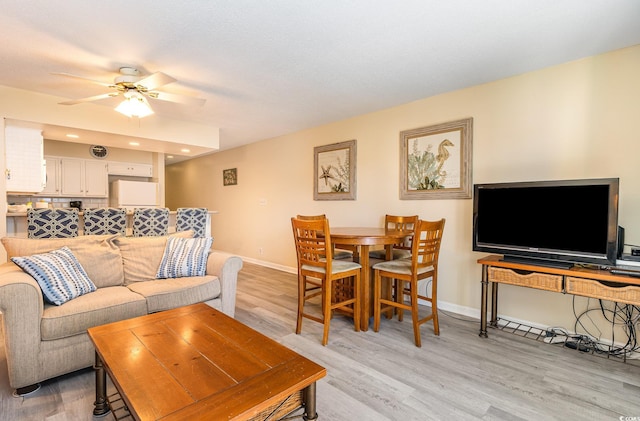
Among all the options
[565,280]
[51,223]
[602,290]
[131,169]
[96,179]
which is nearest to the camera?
[602,290]

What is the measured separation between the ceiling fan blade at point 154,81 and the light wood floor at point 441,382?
2.26 metres

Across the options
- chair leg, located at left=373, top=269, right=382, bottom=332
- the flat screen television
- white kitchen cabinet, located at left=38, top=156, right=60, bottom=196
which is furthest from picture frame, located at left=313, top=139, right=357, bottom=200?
white kitchen cabinet, located at left=38, top=156, right=60, bottom=196

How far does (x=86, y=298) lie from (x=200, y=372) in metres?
1.50

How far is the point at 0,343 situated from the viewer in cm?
243

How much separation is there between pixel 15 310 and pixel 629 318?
4.25 metres

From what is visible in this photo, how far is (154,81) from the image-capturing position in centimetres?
261

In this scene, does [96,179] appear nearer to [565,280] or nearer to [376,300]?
[376,300]

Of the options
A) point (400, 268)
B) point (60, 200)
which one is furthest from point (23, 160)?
point (400, 268)

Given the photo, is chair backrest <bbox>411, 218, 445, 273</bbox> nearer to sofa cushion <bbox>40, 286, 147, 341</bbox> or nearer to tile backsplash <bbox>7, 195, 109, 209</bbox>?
sofa cushion <bbox>40, 286, 147, 341</bbox>

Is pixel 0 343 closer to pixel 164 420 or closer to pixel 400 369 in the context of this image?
pixel 164 420

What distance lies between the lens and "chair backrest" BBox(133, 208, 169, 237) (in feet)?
12.9

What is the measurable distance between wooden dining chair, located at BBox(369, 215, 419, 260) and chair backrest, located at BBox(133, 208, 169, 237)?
2734 mm

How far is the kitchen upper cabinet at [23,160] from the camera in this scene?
3.46 meters

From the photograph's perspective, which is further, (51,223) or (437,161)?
(437,161)
